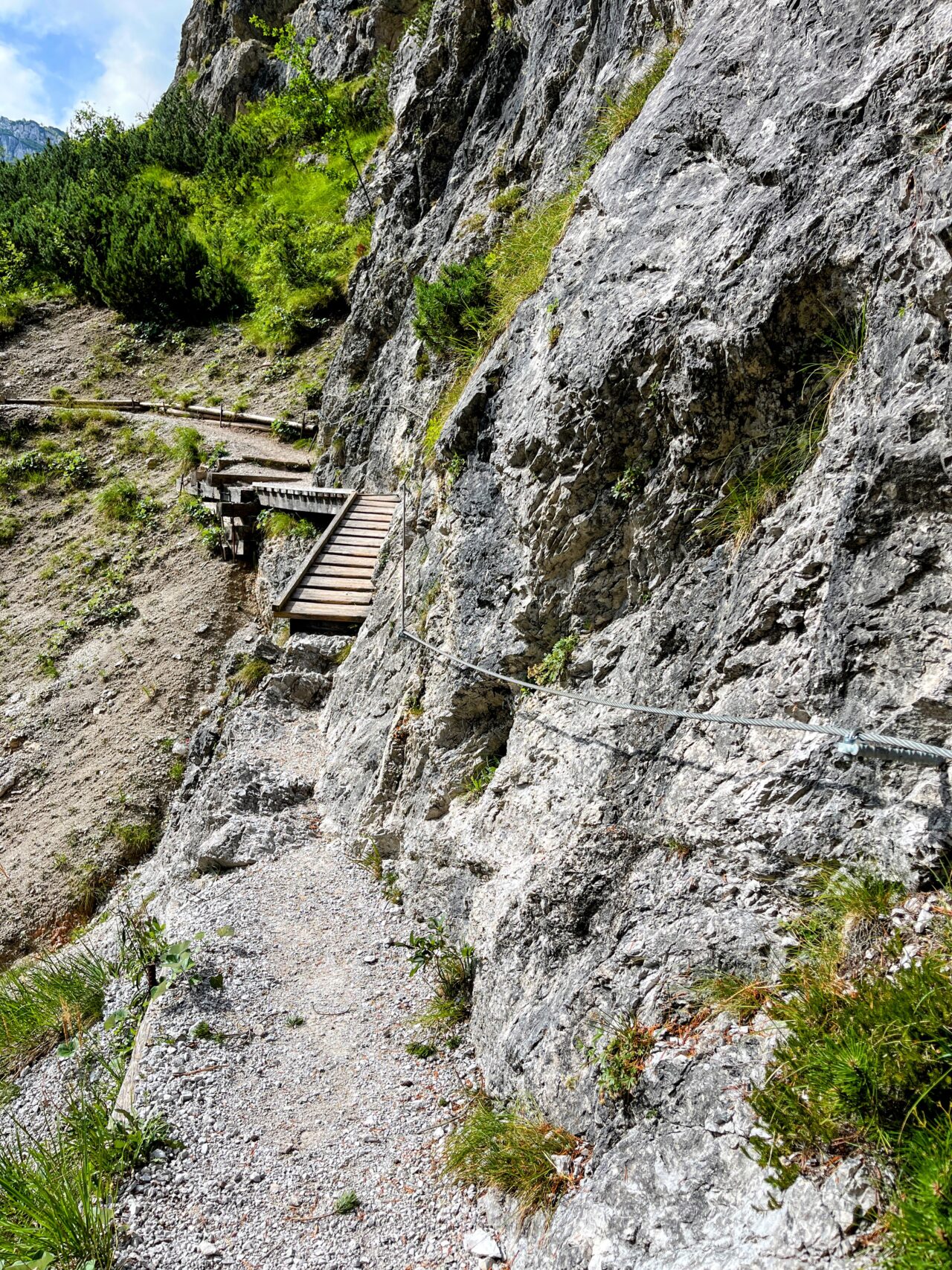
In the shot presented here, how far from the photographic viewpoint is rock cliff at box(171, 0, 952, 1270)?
10.3 ft

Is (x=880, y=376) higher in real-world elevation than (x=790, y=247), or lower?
lower

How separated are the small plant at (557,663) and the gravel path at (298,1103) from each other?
8.54 ft

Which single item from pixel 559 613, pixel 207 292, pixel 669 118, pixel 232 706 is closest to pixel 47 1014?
pixel 232 706

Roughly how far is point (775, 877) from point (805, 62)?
15.8 feet

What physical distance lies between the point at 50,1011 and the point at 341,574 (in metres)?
6.49

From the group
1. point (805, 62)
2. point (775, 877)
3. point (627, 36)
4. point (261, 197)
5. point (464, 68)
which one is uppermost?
point (261, 197)

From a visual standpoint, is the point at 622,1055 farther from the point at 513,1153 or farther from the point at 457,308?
the point at 457,308

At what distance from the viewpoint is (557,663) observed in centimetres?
552

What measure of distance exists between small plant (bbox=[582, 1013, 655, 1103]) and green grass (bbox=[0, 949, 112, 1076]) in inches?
198

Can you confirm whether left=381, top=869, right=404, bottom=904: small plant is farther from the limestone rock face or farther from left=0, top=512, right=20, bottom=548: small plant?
the limestone rock face

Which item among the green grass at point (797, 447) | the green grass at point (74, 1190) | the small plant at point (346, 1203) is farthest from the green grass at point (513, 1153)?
the green grass at point (797, 447)

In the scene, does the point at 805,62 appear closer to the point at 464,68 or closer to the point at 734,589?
the point at 734,589

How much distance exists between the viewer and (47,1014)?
6.96 m

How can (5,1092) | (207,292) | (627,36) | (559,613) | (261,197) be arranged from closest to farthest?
(559,613), (5,1092), (627,36), (207,292), (261,197)
